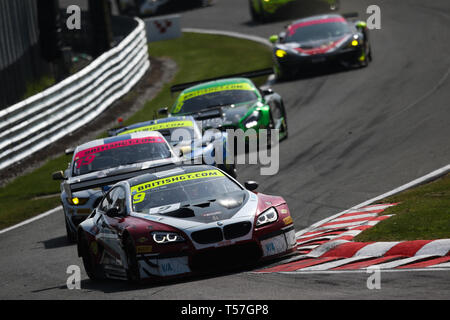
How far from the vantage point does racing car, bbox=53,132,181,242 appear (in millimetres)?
13031

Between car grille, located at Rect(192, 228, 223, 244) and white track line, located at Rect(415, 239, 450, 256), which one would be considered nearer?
white track line, located at Rect(415, 239, 450, 256)

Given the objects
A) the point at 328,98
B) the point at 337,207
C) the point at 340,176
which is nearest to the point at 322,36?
the point at 328,98

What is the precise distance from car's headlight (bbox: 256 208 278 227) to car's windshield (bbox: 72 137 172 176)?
14.9 feet

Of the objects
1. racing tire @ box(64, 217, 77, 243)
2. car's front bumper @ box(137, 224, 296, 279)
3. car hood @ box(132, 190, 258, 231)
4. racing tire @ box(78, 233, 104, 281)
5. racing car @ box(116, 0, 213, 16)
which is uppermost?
car hood @ box(132, 190, 258, 231)

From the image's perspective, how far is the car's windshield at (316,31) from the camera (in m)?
23.9

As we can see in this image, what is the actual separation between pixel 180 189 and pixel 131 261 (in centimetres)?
122

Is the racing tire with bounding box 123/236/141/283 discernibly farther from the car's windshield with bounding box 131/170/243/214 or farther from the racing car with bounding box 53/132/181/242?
the racing car with bounding box 53/132/181/242

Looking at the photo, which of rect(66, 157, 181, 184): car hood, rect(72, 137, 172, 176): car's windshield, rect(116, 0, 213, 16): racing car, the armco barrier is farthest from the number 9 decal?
rect(116, 0, 213, 16): racing car

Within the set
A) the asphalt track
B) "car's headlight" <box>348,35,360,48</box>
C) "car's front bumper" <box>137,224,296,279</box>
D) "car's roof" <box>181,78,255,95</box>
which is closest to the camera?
the asphalt track

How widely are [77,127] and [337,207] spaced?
11474mm

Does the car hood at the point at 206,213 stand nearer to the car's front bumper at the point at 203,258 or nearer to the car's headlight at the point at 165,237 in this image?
the car's headlight at the point at 165,237

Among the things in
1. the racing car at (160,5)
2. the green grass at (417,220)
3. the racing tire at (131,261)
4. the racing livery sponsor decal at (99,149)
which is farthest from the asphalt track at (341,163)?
the racing car at (160,5)

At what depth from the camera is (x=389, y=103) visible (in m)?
20.2
